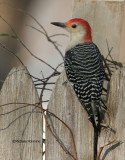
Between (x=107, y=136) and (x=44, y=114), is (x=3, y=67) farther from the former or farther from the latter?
(x=107, y=136)

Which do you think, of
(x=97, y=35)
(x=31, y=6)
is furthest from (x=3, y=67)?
(x=97, y=35)

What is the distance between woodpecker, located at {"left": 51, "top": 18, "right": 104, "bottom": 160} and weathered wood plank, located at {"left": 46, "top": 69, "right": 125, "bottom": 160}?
0.09 metres

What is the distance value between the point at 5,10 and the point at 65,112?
1.53m

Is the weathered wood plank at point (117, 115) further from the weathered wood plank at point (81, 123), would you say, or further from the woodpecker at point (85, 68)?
the woodpecker at point (85, 68)

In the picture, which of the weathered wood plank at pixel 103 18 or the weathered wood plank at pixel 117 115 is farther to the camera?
the weathered wood plank at pixel 103 18

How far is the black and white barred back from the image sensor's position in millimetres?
4109

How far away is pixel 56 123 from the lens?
13.9 ft

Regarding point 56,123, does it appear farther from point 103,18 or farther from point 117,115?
point 103,18

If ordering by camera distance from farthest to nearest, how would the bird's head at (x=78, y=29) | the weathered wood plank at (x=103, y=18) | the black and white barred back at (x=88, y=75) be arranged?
the weathered wood plank at (x=103, y=18) → the bird's head at (x=78, y=29) → the black and white barred back at (x=88, y=75)

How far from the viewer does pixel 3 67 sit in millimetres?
5172

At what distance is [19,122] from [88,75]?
2.44 feet

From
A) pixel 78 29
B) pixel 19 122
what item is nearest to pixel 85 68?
pixel 78 29

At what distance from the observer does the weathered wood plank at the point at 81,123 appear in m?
4.15

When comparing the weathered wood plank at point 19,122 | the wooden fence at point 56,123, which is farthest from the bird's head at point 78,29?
the weathered wood plank at point 19,122
